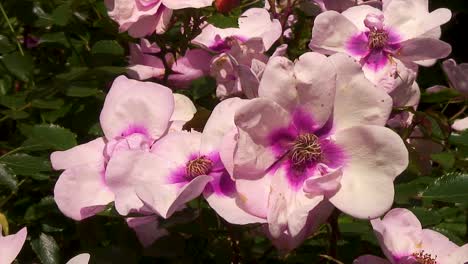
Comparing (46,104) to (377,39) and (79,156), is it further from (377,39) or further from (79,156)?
(377,39)

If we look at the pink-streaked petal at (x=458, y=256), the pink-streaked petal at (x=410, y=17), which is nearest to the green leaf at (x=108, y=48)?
the pink-streaked petal at (x=410, y=17)

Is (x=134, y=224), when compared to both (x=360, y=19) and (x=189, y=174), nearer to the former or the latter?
(x=189, y=174)

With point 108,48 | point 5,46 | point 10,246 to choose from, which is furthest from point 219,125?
point 5,46

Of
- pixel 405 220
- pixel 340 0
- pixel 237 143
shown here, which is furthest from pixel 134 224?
pixel 340 0

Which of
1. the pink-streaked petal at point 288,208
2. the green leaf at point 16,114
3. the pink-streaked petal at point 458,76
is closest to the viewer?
the pink-streaked petal at point 288,208

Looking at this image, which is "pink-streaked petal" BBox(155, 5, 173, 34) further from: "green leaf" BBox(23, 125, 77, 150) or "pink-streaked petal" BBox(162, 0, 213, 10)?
"green leaf" BBox(23, 125, 77, 150)

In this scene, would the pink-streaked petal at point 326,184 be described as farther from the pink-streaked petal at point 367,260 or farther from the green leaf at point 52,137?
the green leaf at point 52,137
